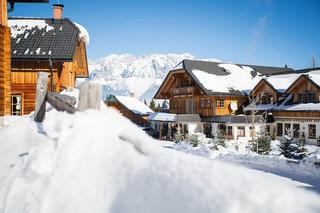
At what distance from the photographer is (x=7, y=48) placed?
13.4 meters

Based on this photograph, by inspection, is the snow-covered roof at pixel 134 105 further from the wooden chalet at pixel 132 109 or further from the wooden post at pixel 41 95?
the wooden post at pixel 41 95

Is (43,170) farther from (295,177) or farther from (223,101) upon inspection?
(223,101)

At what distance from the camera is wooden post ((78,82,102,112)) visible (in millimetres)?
5102

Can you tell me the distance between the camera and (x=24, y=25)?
69.7 ft

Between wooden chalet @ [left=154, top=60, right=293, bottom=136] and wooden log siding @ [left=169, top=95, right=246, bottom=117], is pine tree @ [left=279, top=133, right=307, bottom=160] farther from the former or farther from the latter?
wooden log siding @ [left=169, top=95, right=246, bottom=117]

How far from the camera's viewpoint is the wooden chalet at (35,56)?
18.9 metres

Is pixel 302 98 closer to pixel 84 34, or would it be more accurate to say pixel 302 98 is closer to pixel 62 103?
pixel 84 34

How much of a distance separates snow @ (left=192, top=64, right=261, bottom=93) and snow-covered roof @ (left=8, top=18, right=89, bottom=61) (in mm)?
15895

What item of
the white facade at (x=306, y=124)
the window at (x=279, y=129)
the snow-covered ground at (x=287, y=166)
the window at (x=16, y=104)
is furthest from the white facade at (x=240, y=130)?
the window at (x=16, y=104)

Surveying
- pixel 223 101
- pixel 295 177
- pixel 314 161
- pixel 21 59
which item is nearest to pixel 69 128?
pixel 295 177

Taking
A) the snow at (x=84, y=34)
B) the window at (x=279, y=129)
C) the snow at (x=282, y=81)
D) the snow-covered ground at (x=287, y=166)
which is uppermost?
the snow at (x=84, y=34)

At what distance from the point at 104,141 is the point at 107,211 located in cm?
119

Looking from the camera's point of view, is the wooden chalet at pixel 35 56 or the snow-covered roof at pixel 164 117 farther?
the snow-covered roof at pixel 164 117

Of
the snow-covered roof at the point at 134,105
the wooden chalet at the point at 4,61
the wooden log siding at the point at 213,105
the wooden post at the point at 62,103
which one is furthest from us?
the snow-covered roof at the point at 134,105
